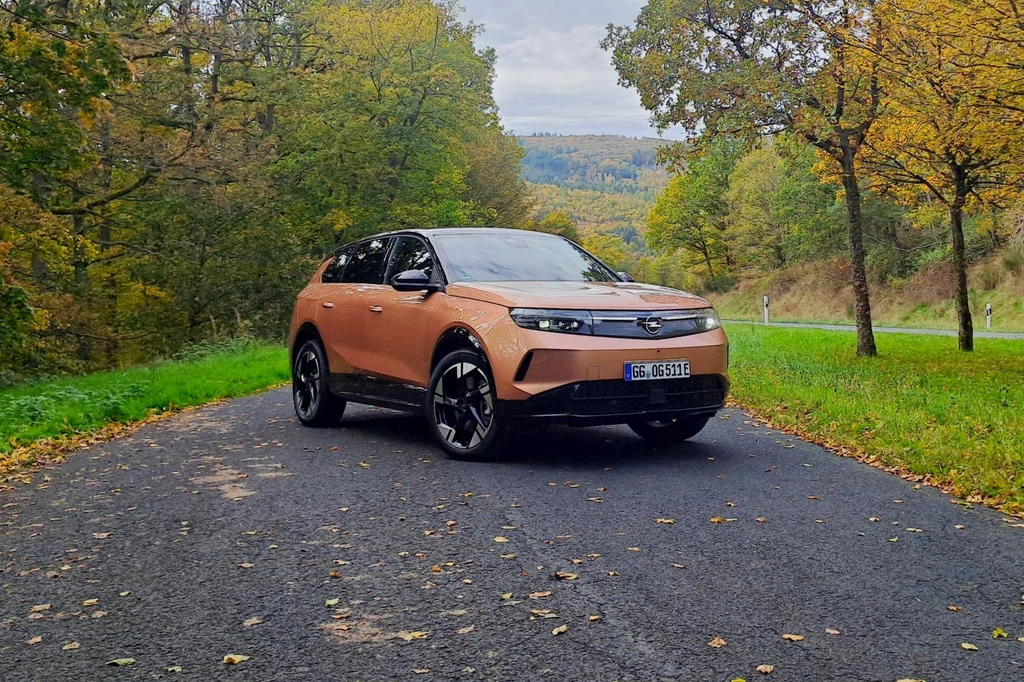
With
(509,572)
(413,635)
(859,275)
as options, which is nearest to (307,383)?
(509,572)

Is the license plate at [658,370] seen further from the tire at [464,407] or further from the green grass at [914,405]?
the green grass at [914,405]

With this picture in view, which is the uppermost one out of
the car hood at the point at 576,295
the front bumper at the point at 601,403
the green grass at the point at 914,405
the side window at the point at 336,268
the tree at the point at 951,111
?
the tree at the point at 951,111

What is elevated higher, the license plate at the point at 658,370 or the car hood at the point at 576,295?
the car hood at the point at 576,295

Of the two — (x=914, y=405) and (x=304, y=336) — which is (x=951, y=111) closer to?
(x=914, y=405)

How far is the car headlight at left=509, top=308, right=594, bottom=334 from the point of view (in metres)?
6.11

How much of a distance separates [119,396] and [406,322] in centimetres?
561

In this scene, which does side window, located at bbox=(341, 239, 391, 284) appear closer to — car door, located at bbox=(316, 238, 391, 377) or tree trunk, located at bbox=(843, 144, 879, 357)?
car door, located at bbox=(316, 238, 391, 377)

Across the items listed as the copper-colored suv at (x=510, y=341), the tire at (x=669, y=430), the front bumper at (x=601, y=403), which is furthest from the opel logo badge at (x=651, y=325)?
the tire at (x=669, y=430)

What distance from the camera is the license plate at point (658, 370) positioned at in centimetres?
610

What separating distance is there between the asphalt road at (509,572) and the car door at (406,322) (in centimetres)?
87

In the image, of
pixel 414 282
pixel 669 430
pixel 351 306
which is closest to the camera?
pixel 414 282

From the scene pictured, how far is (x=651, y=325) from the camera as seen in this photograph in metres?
6.28

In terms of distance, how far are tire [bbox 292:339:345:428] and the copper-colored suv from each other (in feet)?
0.15

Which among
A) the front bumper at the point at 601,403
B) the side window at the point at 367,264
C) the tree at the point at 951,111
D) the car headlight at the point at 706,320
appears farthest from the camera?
the tree at the point at 951,111
